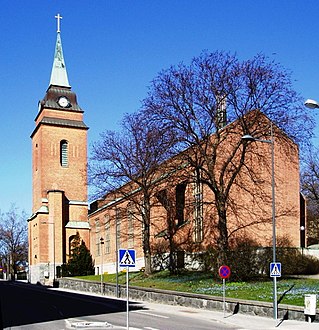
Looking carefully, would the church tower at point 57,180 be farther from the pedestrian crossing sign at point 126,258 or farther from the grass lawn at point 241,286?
the pedestrian crossing sign at point 126,258

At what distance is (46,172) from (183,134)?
1781 inches

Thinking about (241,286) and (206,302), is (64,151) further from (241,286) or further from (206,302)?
(206,302)

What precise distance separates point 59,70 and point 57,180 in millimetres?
16203

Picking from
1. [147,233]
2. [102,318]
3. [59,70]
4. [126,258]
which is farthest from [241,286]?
[59,70]

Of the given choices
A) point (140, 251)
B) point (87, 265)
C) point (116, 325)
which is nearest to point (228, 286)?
point (116, 325)

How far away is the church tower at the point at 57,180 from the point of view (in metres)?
76.4

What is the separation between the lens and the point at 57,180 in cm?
7931

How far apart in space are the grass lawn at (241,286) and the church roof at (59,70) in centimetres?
4406

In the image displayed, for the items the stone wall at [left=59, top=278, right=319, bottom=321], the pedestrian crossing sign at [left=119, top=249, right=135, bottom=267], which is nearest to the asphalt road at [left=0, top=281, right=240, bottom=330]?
the stone wall at [left=59, top=278, right=319, bottom=321]

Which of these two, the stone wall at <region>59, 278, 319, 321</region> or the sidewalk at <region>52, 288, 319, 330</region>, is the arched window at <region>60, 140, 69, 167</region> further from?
the sidewalk at <region>52, 288, 319, 330</region>

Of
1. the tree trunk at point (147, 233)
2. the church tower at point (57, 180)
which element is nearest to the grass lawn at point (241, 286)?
the tree trunk at point (147, 233)

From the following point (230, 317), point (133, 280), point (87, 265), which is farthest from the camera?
point (87, 265)

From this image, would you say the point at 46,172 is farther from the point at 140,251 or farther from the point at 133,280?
the point at 133,280

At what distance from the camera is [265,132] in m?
36.5
